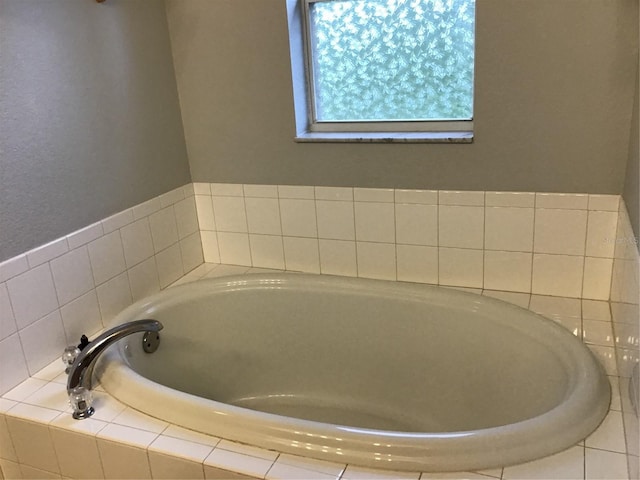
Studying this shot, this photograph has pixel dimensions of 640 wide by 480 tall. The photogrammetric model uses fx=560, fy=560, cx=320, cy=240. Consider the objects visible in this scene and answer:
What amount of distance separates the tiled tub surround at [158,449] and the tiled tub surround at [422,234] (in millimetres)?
212

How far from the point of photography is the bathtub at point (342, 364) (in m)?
1.40

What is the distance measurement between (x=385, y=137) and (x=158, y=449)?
4.17ft

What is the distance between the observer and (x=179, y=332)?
2104 mm

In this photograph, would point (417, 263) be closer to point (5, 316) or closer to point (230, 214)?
point (230, 214)

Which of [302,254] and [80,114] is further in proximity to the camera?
[302,254]

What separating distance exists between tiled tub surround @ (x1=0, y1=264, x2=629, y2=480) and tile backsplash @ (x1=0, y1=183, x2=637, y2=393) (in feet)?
0.49

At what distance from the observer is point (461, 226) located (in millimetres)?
2000

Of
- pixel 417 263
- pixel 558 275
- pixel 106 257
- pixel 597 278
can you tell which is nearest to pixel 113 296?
pixel 106 257

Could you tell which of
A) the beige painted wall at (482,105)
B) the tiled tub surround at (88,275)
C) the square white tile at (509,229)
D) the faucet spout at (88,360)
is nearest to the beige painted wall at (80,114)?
the tiled tub surround at (88,275)

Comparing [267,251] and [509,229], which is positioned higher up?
[509,229]

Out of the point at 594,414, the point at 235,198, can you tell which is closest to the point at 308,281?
the point at 235,198

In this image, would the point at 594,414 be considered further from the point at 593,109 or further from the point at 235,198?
the point at 235,198

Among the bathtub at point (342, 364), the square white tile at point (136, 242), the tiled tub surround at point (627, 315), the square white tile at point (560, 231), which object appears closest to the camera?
the tiled tub surround at point (627, 315)

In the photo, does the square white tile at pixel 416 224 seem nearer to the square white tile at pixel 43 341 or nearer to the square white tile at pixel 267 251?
the square white tile at pixel 267 251
